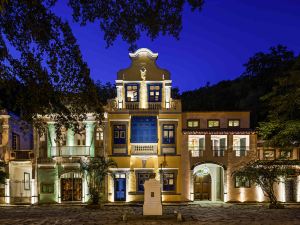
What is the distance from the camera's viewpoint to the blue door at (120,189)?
39438mm

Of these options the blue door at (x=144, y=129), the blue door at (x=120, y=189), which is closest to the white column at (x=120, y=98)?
the blue door at (x=144, y=129)

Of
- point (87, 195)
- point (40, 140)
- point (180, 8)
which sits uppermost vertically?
point (180, 8)

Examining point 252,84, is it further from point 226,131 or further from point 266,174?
point 266,174

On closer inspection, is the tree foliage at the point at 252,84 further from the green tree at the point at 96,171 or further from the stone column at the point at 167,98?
the green tree at the point at 96,171

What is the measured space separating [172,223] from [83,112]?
10638 mm

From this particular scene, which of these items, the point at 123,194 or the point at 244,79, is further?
the point at 244,79

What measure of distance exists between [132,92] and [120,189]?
7.51 meters

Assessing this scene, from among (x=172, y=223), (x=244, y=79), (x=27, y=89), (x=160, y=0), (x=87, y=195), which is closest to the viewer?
(x=160, y=0)

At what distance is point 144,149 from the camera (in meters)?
39.6

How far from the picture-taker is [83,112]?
1311cm

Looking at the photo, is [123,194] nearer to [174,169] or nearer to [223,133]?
[174,169]

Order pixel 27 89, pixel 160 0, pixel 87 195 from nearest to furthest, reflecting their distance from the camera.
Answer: pixel 160 0 < pixel 27 89 < pixel 87 195

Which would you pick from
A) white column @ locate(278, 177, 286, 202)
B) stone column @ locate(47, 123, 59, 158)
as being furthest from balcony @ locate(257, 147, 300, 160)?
stone column @ locate(47, 123, 59, 158)

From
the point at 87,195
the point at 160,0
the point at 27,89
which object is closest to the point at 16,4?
the point at 27,89
